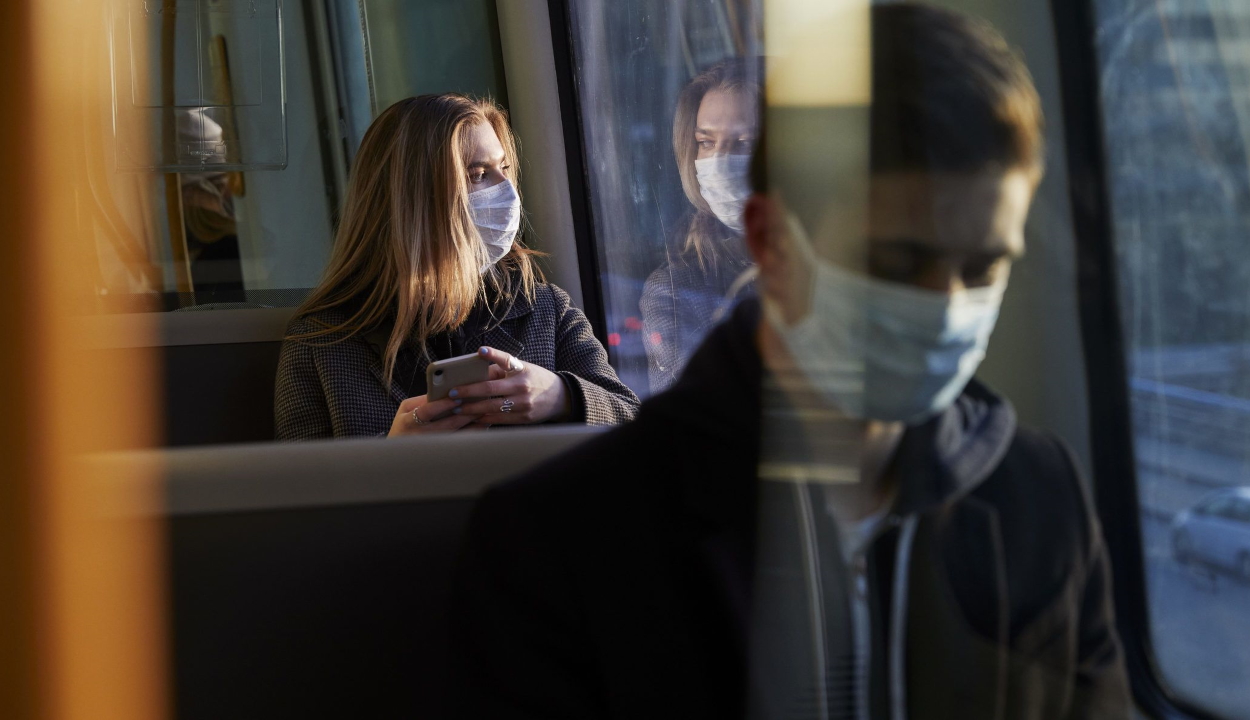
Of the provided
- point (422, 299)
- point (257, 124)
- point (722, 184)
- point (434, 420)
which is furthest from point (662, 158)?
point (257, 124)

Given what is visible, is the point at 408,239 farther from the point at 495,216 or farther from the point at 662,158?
the point at 662,158

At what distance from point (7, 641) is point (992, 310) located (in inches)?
23.2

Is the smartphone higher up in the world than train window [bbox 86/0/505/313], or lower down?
lower down

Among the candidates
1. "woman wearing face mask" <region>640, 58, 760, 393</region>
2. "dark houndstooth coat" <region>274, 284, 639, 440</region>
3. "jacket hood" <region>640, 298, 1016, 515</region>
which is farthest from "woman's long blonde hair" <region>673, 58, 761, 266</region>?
"jacket hood" <region>640, 298, 1016, 515</region>

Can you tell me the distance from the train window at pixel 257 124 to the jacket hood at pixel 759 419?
1648mm

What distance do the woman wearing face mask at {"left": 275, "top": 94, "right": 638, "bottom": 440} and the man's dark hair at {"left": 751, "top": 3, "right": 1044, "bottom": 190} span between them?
3.06 feet

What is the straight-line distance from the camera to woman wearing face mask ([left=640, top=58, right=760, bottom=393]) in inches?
48.2

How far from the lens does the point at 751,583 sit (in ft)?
2.20

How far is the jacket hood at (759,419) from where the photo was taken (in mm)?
645

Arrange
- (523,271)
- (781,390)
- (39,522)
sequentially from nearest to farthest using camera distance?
(39,522), (781,390), (523,271)

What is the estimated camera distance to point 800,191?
675mm

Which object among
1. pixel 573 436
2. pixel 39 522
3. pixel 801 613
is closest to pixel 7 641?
pixel 39 522

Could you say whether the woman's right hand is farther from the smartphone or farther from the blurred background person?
the blurred background person

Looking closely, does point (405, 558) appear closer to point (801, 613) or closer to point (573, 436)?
point (573, 436)
